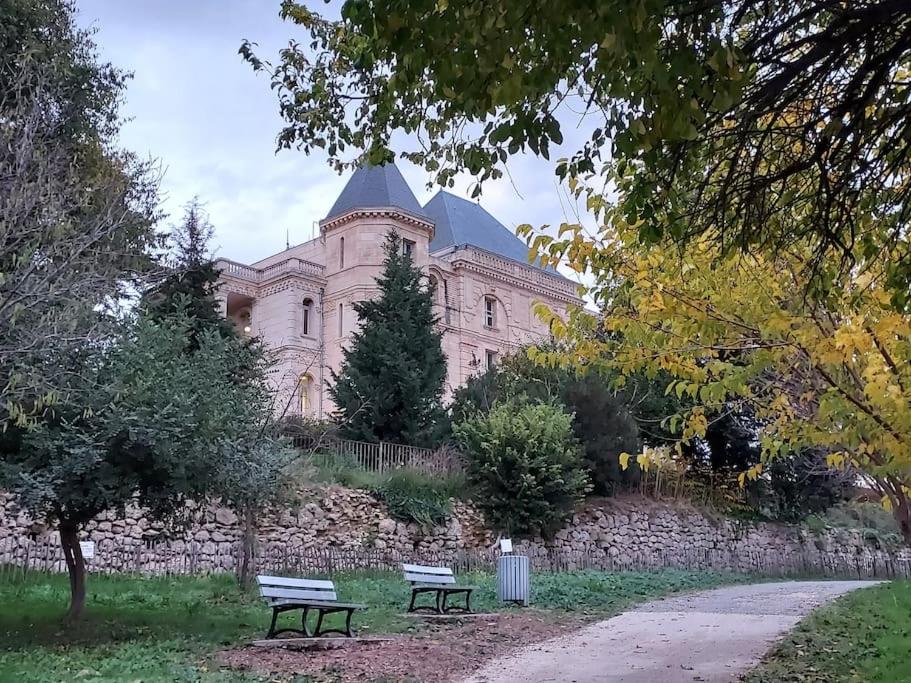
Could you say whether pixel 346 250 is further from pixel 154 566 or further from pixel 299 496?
pixel 154 566

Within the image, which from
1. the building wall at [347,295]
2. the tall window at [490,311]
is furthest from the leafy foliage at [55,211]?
the tall window at [490,311]

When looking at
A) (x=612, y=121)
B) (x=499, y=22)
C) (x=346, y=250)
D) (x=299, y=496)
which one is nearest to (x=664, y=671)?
(x=612, y=121)

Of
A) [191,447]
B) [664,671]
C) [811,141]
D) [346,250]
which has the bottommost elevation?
[664,671]

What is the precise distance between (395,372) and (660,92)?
23440mm

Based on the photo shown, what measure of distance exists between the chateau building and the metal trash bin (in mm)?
23858

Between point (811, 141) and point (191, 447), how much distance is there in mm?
7527

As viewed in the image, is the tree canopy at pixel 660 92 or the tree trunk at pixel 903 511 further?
the tree trunk at pixel 903 511

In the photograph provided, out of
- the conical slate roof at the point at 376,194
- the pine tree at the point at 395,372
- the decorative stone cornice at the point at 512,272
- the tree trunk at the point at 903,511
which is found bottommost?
the tree trunk at the point at 903,511

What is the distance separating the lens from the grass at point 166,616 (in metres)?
8.20

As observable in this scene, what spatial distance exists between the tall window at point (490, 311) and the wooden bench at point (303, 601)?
1352 inches

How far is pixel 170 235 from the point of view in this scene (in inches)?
928

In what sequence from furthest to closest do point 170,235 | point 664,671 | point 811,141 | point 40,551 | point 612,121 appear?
point 170,235
point 40,551
point 664,671
point 811,141
point 612,121

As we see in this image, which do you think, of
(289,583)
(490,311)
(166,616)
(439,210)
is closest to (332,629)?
(289,583)

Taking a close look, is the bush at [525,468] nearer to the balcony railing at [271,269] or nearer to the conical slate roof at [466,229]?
the balcony railing at [271,269]
